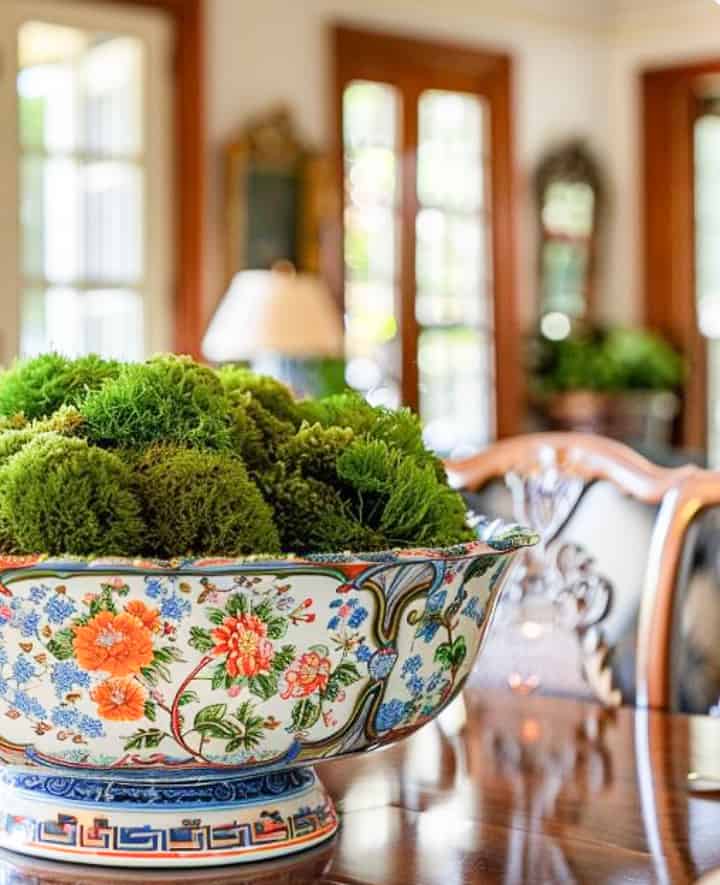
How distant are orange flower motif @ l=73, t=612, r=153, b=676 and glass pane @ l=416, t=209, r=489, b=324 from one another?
6163 mm

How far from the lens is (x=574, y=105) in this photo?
7555 mm

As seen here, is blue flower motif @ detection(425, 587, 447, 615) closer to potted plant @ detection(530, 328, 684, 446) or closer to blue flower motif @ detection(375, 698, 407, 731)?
blue flower motif @ detection(375, 698, 407, 731)

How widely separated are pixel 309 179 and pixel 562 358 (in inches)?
63.3

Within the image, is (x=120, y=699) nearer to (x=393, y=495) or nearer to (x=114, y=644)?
(x=114, y=644)

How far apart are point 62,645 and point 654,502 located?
925mm

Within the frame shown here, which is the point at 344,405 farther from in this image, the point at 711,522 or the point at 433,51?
the point at 433,51

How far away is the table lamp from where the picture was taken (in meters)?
5.36

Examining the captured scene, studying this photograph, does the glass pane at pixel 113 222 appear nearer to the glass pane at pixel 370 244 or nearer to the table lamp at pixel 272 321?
the table lamp at pixel 272 321

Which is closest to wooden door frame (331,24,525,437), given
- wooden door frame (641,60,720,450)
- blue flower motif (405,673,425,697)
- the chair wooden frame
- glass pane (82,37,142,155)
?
wooden door frame (641,60,720,450)

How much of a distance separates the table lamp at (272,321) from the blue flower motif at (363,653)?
14.8ft

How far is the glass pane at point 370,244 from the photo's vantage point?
6666 mm

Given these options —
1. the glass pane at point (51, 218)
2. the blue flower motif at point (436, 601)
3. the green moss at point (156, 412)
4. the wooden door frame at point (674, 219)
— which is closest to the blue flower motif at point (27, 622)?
the green moss at point (156, 412)

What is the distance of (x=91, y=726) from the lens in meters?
0.83

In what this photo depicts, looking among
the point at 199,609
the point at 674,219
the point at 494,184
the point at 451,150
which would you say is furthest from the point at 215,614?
the point at 674,219
